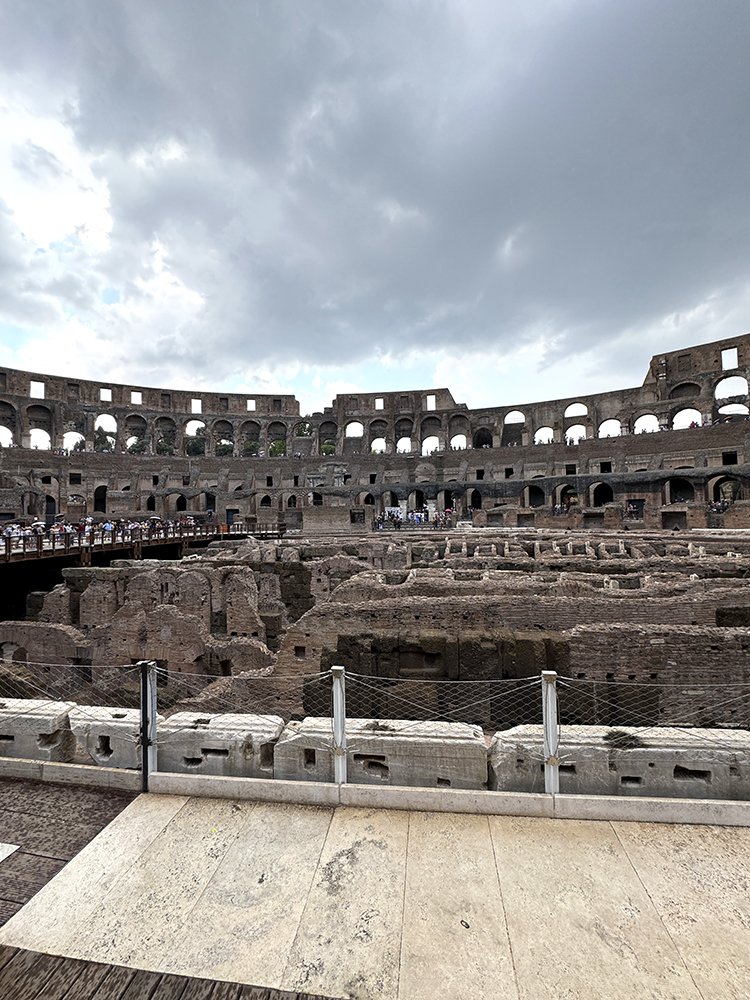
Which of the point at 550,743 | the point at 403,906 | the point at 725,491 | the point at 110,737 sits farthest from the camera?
the point at 725,491

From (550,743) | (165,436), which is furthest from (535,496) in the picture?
(165,436)

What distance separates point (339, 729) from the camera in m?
3.43

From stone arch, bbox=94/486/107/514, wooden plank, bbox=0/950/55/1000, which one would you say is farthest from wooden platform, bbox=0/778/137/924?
stone arch, bbox=94/486/107/514

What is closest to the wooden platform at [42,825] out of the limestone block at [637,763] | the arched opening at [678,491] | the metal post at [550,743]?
the limestone block at [637,763]

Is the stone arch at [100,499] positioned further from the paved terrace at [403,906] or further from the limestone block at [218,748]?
the paved terrace at [403,906]

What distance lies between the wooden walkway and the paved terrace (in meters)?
0.02

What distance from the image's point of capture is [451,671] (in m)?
6.12

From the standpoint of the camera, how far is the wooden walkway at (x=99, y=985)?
2014mm

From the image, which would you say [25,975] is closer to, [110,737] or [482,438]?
[110,737]

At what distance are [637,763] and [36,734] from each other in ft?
15.3

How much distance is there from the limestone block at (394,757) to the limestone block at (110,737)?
120 cm

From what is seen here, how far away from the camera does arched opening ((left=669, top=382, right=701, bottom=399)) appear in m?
44.0

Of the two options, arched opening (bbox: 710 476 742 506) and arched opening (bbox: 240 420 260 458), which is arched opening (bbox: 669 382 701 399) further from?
arched opening (bbox: 240 420 260 458)

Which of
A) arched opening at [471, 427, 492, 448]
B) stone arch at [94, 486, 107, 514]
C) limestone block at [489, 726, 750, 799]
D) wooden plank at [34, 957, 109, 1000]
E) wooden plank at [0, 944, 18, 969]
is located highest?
arched opening at [471, 427, 492, 448]
